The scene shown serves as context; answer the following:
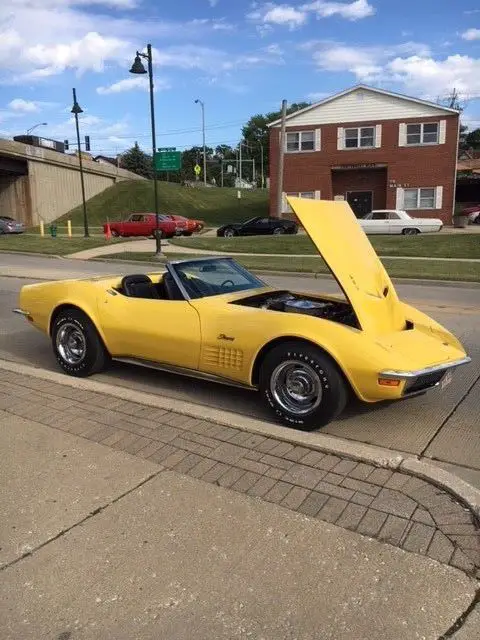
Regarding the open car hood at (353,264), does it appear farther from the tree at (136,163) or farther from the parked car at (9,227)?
the tree at (136,163)

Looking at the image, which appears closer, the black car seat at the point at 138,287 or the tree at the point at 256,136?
the black car seat at the point at 138,287

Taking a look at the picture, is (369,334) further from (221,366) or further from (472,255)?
(472,255)

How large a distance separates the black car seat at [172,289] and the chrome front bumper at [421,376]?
2042 millimetres

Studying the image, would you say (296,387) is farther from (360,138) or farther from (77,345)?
(360,138)

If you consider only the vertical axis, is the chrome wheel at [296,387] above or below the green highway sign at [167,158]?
below

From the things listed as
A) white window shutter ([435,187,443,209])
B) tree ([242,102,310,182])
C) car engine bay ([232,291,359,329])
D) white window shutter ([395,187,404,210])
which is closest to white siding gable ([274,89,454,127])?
white window shutter ([395,187,404,210])

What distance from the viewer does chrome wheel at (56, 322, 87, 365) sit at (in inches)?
226

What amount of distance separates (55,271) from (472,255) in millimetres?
14228

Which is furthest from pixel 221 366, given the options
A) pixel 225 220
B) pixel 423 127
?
pixel 225 220

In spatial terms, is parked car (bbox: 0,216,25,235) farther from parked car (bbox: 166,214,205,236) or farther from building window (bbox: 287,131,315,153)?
building window (bbox: 287,131,315,153)

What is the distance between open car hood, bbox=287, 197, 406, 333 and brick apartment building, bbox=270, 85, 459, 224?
1366 inches

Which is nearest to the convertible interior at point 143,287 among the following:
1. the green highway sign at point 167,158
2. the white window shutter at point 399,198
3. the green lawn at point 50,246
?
the green highway sign at point 167,158

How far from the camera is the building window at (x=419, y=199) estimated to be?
3738cm

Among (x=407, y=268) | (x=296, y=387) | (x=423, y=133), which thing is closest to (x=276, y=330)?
(x=296, y=387)
